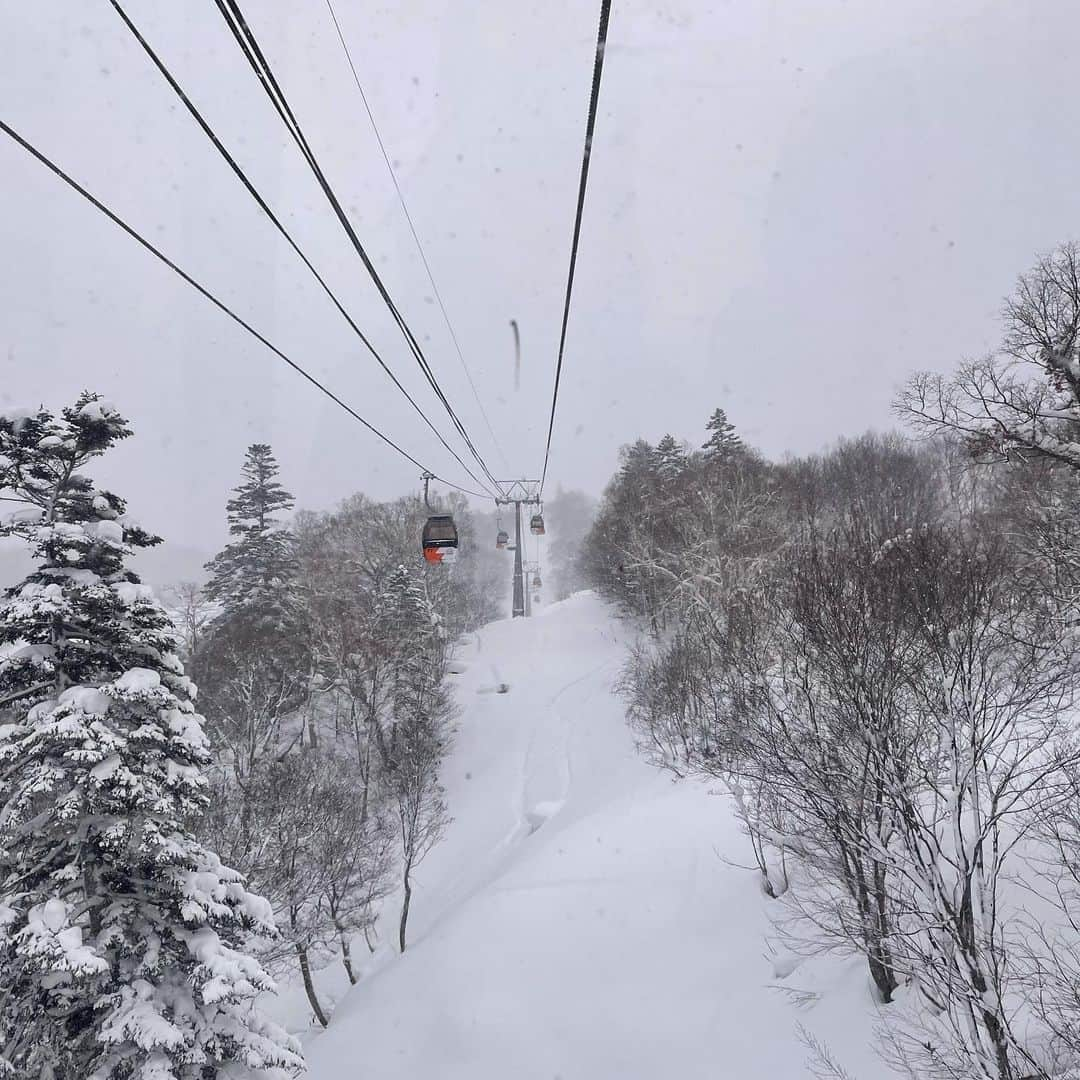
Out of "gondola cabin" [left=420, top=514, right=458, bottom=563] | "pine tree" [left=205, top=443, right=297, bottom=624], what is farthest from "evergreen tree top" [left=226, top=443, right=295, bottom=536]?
"gondola cabin" [left=420, top=514, right=458, bottom=563]

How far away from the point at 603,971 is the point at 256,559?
24878 millimetres

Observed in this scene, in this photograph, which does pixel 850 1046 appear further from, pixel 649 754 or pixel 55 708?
pixel 649 754

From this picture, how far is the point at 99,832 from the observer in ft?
23.9

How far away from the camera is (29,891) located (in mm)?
7191

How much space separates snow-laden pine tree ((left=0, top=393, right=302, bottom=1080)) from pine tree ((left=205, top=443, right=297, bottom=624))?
21964 mm

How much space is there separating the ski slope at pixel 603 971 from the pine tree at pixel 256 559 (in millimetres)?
14758

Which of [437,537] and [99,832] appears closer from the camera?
[99,832]

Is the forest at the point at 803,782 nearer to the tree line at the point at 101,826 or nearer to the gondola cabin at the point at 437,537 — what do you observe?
the tree line at the point at 101,826

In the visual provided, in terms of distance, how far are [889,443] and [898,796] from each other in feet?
155

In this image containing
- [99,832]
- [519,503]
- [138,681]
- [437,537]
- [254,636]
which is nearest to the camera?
[99,832]

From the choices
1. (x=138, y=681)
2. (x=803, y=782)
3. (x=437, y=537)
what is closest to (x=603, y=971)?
(x=803, y=782)

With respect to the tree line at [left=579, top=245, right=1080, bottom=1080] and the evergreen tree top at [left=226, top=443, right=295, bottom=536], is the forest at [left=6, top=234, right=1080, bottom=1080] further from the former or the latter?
the evergreen tree top at [left=226, top=443, right=295, bottom=536]

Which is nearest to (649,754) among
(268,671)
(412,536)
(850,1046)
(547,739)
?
(547,739)

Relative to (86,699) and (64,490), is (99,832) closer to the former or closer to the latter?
(86,699)
